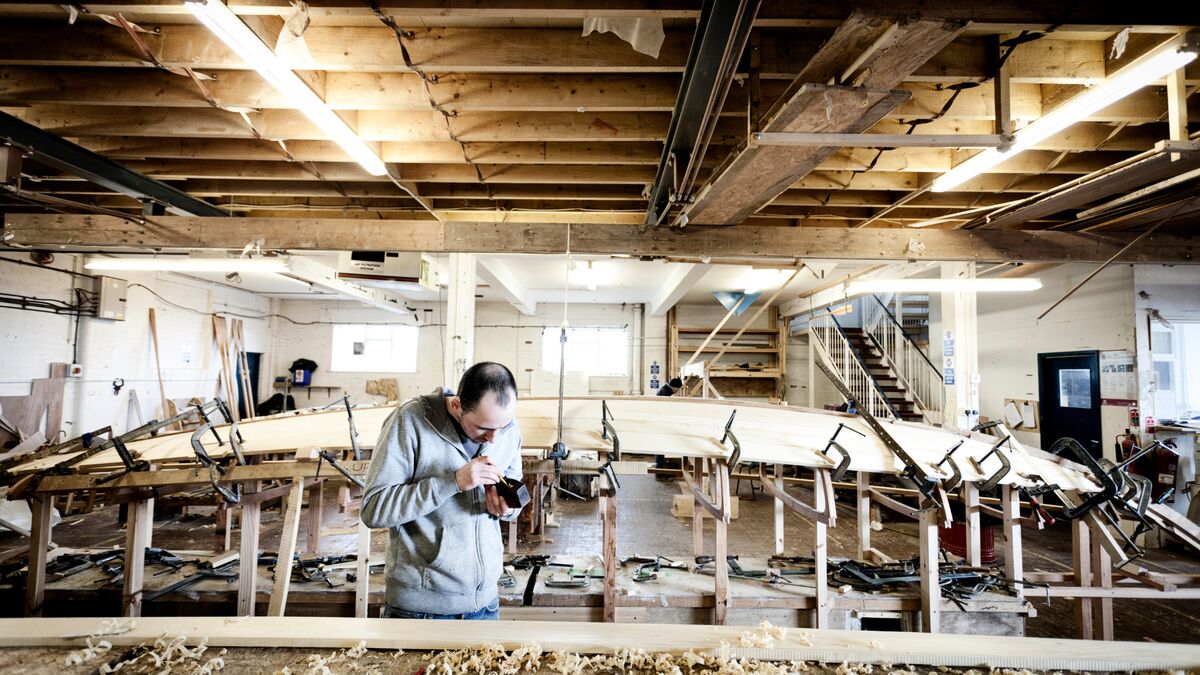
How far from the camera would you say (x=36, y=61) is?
2570mm

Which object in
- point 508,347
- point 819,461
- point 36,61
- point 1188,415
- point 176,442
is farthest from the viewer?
point 508,347

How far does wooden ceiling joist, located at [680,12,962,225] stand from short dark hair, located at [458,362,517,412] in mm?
1759

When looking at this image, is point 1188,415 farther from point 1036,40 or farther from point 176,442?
point 176,442

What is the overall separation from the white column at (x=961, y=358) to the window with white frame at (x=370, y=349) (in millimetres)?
9960

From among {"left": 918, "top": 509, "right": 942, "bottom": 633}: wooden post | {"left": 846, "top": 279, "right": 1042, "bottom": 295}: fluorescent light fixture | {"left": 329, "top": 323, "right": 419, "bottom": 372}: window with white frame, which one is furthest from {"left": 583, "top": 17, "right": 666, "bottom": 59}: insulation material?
{"left": 329, "top": 323, "right": 419, "bottom": 372}: window with white frame

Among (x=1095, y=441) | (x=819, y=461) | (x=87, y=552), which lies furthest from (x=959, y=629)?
(x=87, y=552)

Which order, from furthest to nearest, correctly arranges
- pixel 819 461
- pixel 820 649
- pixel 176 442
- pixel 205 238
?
pixel 205 238 < pixel 176 442 < pixel 819 461 < pixel 820 649

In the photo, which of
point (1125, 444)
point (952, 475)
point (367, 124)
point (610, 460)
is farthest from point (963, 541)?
point (367, 124)

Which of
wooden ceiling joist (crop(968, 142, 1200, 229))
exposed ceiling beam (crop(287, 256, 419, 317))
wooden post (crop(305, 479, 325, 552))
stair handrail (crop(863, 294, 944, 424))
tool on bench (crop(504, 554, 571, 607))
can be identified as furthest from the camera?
stair handrail (crop(863, 294, 944, 424))

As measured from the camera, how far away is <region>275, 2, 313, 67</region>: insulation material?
7.11ft

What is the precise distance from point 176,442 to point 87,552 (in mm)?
1195

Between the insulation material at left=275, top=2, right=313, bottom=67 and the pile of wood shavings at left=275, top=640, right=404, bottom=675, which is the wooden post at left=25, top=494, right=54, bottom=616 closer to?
the pile of wood shavings at left=275, top=640, right=404, bottom=675

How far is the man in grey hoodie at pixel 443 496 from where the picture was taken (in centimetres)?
173

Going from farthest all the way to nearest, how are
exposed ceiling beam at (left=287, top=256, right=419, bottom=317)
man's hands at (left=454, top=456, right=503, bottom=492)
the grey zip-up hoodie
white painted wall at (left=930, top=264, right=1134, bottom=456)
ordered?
1. exposed ceiling beam at (left=287, top=256, right=419, bottom=317)
2. white painted wall at (left=930, top=264, right=1134, bottom=456)
3. the grey zip-up hoodie
4. man's hands at (left=454, top=456, right=503, bottom=492)
